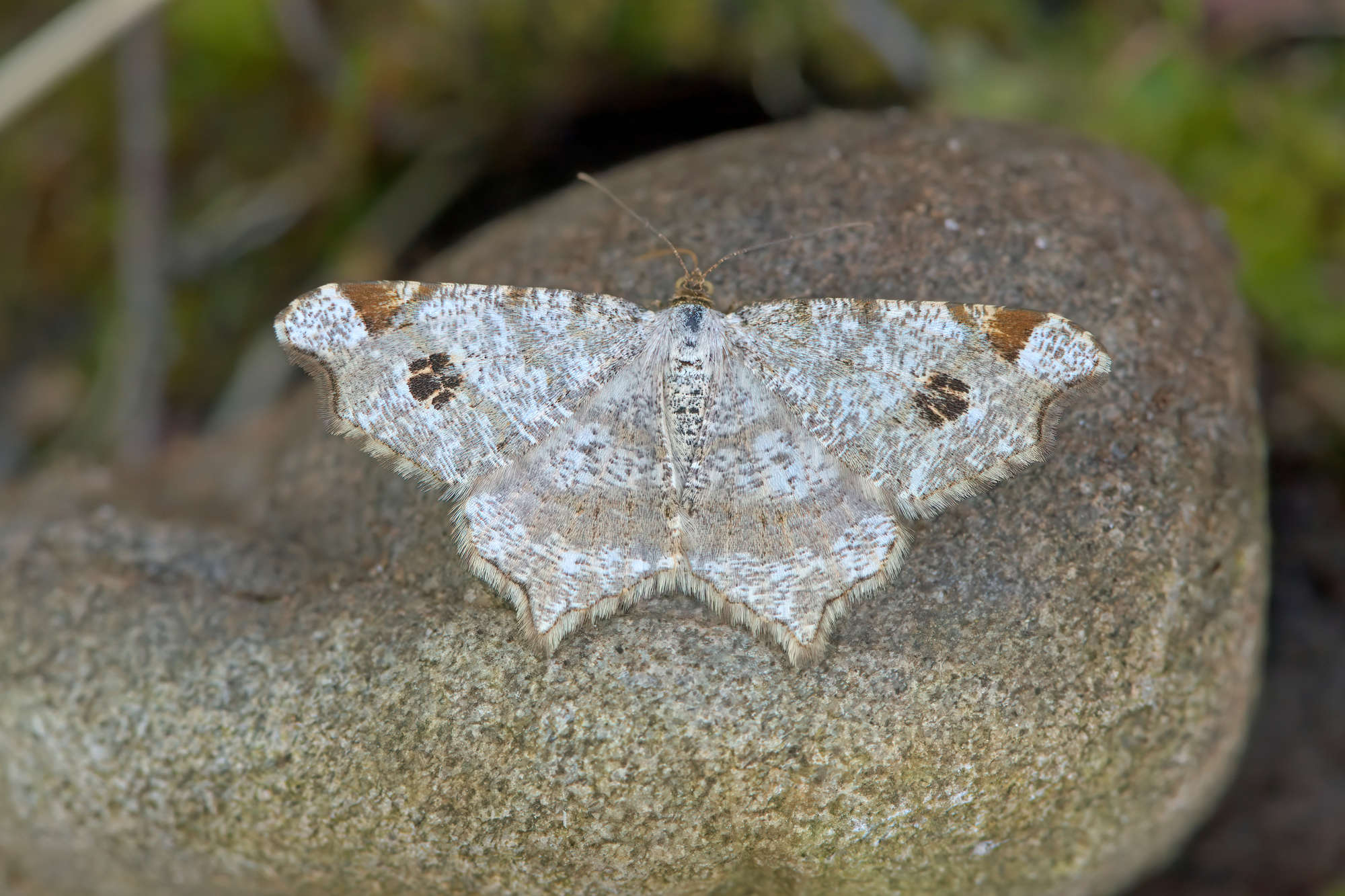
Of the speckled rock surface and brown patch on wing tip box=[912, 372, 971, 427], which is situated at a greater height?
brown patch on wing tip box=[912, 372, 971, 427]

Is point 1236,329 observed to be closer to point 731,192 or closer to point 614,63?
point 731,192

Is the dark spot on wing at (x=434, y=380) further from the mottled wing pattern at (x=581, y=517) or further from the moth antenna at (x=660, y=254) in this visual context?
the moth antenna at (x=660, y=254)

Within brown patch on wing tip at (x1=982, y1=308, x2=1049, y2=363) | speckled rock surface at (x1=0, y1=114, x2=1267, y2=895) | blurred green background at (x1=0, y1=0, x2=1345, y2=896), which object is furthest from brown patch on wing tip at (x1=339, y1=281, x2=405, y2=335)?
blurred green background at (x1=0, y1=0, x2=1345, y2=896)

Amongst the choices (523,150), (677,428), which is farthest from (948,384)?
(523,150)

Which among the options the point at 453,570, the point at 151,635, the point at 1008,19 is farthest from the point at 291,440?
the point at 1008,19

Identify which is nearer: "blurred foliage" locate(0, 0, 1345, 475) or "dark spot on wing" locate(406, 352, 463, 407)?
"dark spot on wing" locate(406, 352, 463, 407)

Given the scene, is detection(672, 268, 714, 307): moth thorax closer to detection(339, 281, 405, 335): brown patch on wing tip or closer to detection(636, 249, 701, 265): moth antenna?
detection(636, 249, 701, 265): moth antenna

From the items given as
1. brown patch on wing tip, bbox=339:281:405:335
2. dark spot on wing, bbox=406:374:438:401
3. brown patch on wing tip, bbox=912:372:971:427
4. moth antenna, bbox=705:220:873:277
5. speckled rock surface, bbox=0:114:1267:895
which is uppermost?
brown patch on wing tip, bbox=339:281:405:335
